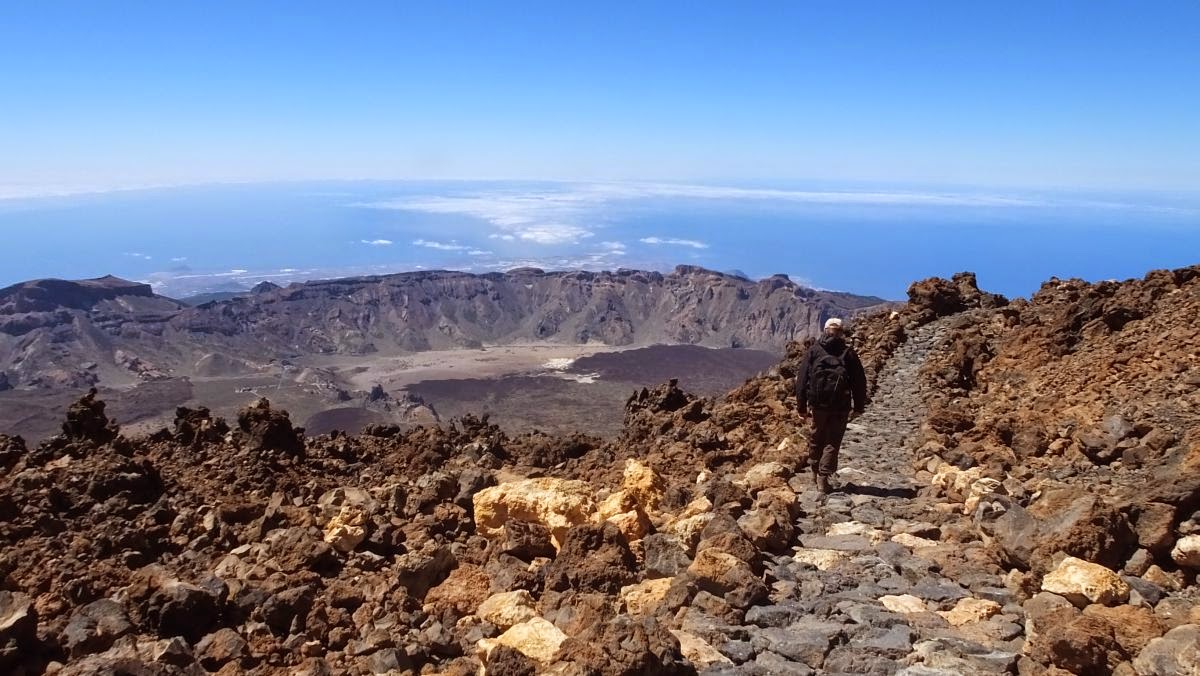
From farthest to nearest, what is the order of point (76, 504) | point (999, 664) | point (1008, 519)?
point (76, 504) < point (1008, 519) < point (999, 664)

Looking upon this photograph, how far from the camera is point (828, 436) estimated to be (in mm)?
8508

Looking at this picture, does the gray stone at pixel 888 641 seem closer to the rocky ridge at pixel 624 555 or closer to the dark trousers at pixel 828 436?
the rocky ridge at pixel 624 555

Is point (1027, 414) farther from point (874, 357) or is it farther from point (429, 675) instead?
point (429, 675)

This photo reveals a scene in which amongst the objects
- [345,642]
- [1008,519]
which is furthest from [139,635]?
[1008,519]

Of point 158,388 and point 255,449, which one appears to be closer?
point 255,449

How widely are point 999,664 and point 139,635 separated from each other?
4963mm

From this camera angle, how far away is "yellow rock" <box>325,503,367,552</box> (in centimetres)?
645

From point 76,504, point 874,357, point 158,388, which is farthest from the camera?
point 158,388

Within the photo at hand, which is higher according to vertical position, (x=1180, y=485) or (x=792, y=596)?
(x=1180, y=485)

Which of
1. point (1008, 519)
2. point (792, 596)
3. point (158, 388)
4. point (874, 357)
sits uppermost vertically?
point (1008, 519)

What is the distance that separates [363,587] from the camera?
564 cm

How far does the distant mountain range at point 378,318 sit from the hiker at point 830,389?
87202mm

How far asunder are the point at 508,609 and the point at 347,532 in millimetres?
1935

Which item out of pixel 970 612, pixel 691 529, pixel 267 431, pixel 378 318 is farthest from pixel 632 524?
pixel 378 318
